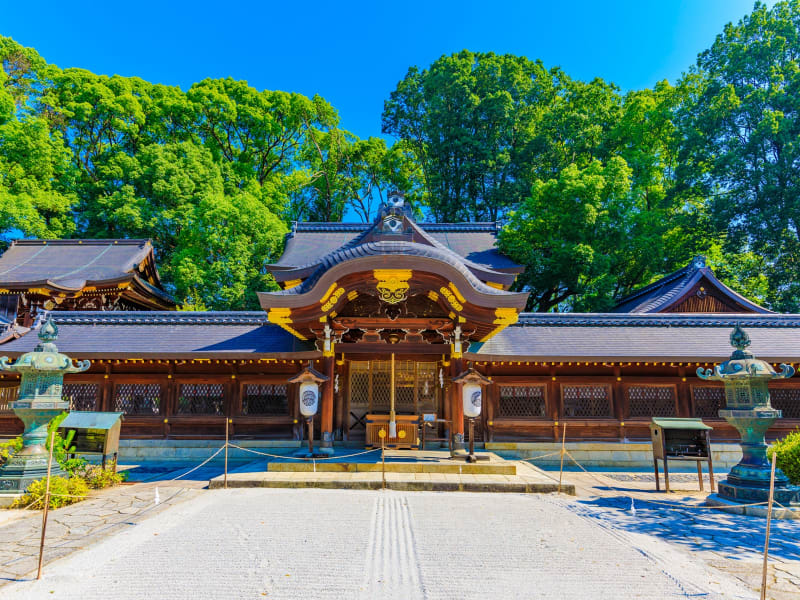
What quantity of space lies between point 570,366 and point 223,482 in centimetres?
889

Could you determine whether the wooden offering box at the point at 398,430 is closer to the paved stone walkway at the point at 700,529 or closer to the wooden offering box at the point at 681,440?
the paved stone walkway at the point at 700,529

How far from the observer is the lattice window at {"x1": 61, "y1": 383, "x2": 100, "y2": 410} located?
12.4 metres

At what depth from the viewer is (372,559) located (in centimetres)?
485

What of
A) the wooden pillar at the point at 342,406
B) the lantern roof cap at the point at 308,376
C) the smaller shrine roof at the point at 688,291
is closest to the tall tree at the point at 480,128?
the smaller shrine roof at the point at 688,291

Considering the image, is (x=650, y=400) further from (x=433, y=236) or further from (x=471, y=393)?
(x=433, y=236)

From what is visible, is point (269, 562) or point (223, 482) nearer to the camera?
point (269, 562)

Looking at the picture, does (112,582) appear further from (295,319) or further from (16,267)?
(16,267)

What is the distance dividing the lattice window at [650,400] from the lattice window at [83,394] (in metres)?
14.6

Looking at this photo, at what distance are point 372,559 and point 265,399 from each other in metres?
8.32

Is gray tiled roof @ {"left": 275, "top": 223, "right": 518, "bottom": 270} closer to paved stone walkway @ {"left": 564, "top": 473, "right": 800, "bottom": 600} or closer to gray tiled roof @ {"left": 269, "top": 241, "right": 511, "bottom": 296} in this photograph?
gray tiled roof @ {"left": 269, "top": 241, "right": 511, "bottom": 296}

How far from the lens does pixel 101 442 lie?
29.0ft

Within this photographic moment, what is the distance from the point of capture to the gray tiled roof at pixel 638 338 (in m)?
11.6

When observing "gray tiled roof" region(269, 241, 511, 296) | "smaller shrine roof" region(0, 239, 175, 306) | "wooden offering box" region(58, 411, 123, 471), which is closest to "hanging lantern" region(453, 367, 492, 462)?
"gray tiled roof" region(269, 241, 511, 296)

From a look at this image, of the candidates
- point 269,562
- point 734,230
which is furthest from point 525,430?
point 734,230
